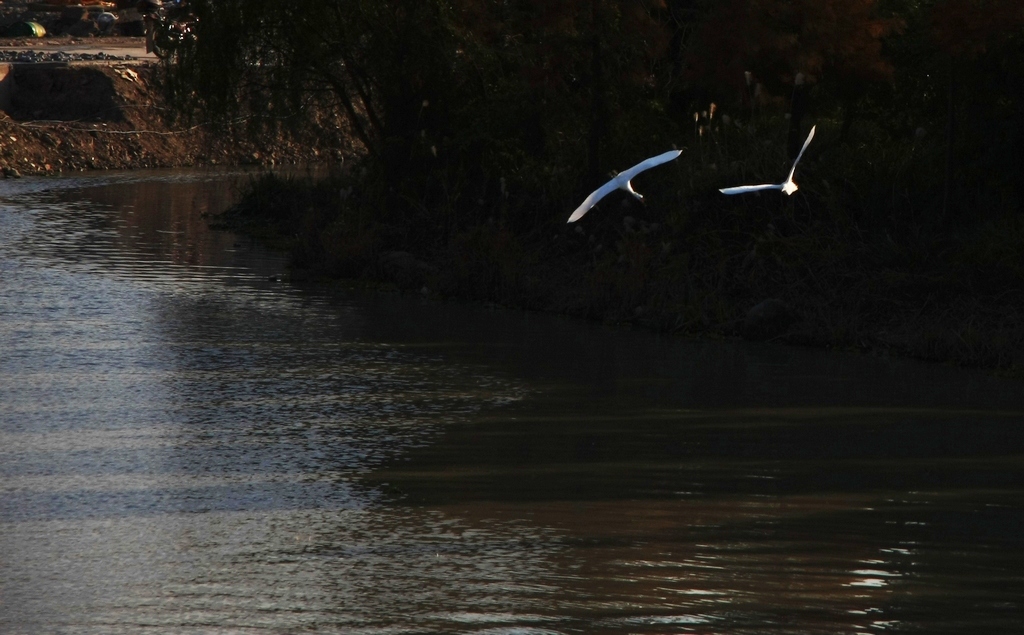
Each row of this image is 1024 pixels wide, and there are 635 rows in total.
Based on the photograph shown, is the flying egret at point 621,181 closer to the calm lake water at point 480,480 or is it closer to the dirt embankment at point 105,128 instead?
the calm lake water at point 480,480

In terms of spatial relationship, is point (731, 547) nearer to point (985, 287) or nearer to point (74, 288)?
point (985, 287)

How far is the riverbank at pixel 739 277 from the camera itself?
1616 centimetres

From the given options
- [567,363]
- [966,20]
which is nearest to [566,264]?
[567,363]

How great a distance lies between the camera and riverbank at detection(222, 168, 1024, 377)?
16156mm

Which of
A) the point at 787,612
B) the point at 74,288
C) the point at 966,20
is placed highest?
the point at 966,20

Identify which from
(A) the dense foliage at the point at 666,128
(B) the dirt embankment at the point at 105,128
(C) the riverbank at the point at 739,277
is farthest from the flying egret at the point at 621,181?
(B) the dirt embankment at the point at 105,128

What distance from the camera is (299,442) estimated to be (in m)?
11.4

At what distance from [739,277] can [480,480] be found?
327 inches

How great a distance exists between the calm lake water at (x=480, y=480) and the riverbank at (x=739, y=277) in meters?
0.53

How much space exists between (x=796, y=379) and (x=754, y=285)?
134 inches

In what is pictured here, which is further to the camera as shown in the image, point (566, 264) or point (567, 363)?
point (566, 264)

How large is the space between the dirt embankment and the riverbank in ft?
67.9

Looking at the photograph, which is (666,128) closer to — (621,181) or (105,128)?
(621,181)

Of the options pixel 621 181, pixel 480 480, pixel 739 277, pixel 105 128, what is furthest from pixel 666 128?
pixel 105 128
